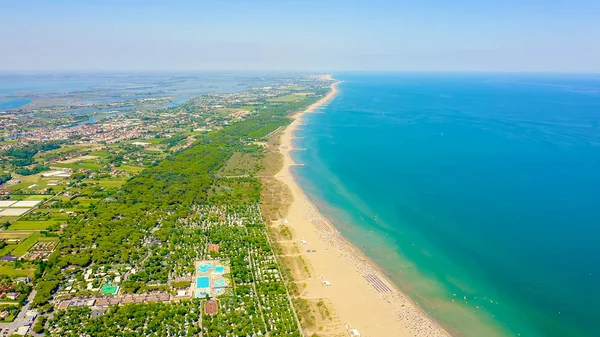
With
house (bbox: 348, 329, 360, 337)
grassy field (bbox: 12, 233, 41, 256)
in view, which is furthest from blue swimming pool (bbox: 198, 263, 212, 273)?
grassy field (bbox: 12, 233, 41, 256)

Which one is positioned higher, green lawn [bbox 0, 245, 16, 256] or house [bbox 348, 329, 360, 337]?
green lawn [bbox 0, 245, 16, 256]

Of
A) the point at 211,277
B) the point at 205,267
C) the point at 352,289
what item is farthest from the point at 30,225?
the point at 352,289

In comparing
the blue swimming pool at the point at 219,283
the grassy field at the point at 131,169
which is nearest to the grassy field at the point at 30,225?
the grassy field at the point at 131,169

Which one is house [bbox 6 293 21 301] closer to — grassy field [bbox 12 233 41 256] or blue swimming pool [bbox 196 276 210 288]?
grassy field [bbox 12 233 41 256]

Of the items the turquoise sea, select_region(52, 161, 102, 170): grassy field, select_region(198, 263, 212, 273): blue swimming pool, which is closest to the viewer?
the turquoise sea

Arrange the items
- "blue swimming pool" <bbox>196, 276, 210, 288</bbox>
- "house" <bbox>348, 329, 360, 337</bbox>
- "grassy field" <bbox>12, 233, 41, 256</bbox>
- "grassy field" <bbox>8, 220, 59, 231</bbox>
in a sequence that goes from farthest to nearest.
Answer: "grassy field" <bbox>8, 220, 59, 231</bbox> → "grassy field" <bbox>12, 233, 41, 256</bbox> → "blue swimming pool" <bbox>196, 276, 210, 288</bbox> → "house" <bbox>348, 329, 360, 337</bbox>

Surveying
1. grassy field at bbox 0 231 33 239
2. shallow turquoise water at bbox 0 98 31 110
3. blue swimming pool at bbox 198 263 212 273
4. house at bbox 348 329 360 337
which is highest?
shallow turquoise water at bbox 0 98 31 110

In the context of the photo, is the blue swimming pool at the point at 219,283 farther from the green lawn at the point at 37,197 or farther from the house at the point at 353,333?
the green lawn at the point at 37,197

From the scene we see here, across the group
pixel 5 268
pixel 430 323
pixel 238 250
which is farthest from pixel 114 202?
pixel 430 323
